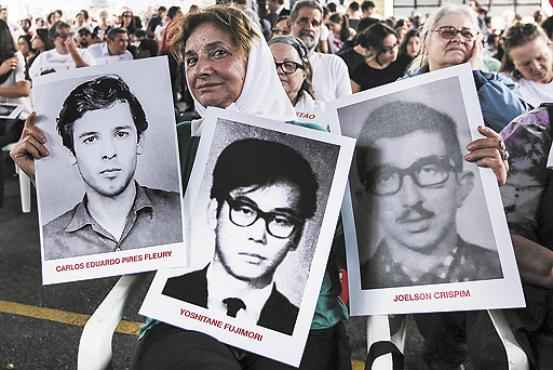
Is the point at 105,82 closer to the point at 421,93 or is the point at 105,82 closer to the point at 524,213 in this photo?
the point at 421,93

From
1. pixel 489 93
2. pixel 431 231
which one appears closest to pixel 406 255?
pixel 431 231

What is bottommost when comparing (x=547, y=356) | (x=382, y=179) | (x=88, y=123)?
(x=547, y=356)

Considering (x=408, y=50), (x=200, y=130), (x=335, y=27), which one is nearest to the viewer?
(x=200, y=130)

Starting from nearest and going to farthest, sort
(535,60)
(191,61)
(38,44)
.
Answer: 1. (191,61)
2. (535,60)
3. (38,44)

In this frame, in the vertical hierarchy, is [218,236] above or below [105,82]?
below

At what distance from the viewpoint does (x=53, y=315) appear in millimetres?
3287

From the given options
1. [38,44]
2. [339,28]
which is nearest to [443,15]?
[38,44]

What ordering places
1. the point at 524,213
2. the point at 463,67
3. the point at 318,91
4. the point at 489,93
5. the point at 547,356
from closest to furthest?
the point at 463,67
the point at 547,356
the point at 524,213
the point at 489,93
the point at 318,91

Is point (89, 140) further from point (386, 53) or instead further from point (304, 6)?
point (386, 53)

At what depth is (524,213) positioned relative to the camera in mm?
1738

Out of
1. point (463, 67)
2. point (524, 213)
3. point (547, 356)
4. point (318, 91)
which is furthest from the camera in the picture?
point (318, 91)

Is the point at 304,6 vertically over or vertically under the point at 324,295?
over

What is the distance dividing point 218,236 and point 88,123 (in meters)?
0.38

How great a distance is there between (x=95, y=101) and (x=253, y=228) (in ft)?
1.47
